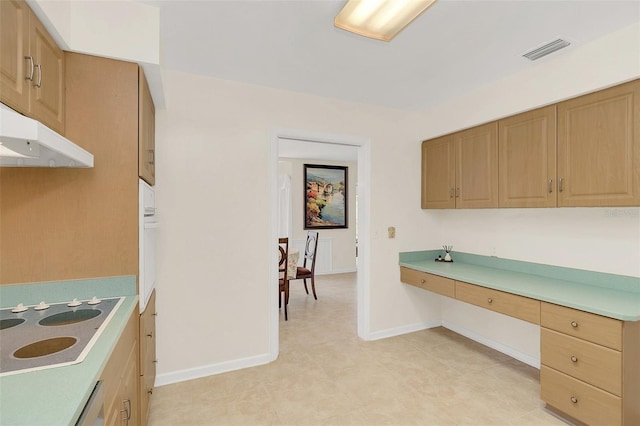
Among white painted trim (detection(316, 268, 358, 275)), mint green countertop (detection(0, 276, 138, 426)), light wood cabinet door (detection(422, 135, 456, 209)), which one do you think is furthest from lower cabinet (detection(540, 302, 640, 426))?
white painted trim (detection(316, 268, 358, 275))

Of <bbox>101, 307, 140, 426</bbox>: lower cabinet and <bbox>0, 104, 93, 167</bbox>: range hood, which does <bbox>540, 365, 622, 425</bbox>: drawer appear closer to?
<bbox>101, 307, 140, 426</bbox>: lower cabinet

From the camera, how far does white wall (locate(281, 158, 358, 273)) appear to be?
20.6 feet

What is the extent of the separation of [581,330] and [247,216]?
2486mm

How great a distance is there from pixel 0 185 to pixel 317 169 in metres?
5.24

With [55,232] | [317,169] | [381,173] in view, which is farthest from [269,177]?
[317,169]

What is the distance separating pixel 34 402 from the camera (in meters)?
0.80

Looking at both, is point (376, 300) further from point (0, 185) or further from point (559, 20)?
point (0, 185)

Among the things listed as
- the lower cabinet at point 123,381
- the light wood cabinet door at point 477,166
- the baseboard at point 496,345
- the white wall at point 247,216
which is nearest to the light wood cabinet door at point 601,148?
the white wall at point 247,216

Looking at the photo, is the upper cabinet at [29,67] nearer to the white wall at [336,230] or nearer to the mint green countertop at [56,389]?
the mint green countertop at [56,389]

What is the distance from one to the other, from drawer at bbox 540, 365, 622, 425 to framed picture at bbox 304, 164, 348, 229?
4.72 m

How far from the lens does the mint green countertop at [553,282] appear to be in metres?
1.85

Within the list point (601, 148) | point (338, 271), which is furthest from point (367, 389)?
point (338, 271)

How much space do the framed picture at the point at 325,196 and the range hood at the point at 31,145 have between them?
495cm

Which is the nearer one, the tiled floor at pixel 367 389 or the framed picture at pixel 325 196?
the tiled floor at pixel 367 389
